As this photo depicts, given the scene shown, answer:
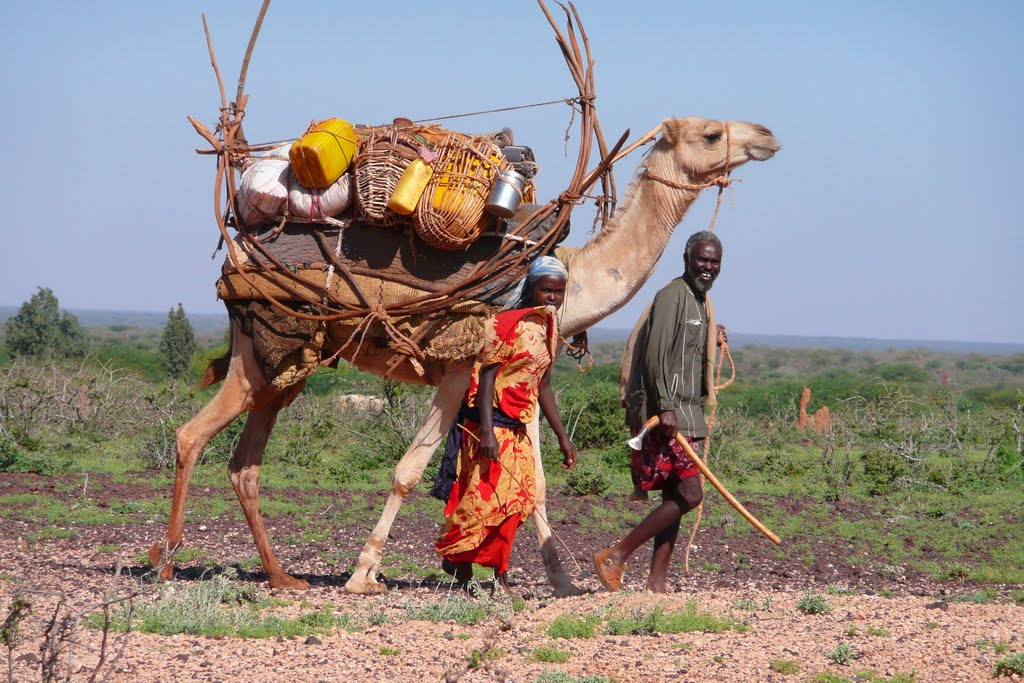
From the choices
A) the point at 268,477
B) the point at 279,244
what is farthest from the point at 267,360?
the point at 268,477

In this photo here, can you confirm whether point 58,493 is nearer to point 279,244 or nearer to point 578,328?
point 279,244

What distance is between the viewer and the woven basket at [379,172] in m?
6.86

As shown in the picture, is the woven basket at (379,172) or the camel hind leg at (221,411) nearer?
the woven basket at (379,172)

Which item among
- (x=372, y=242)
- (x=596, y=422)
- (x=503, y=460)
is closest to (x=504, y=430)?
(x=503, y=460)

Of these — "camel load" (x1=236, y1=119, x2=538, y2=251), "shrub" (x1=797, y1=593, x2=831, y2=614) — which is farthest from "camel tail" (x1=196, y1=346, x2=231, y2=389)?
"shrub" (x1=797, y1=593, x2=831, y2=614)

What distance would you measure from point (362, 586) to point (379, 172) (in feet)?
7.77

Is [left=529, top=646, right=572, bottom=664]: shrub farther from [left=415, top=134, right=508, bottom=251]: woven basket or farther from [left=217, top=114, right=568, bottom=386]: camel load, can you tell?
[left=415, top=134, right=508, bottom=251]: woven basket

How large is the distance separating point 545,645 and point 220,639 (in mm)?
1483

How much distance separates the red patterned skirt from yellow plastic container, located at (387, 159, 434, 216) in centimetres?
183

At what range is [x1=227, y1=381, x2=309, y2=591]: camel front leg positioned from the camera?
7258 millimetres

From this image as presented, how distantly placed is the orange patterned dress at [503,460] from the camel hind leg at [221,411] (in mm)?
1395

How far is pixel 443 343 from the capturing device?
277 inches

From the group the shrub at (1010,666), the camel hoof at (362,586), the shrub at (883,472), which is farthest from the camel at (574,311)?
the shrub at (883,472)

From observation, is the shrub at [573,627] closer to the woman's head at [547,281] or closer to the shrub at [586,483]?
the woman's head at [547,281]
